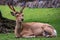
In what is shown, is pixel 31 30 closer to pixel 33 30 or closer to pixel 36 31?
pixel 33 30

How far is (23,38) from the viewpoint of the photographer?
11.9 metres

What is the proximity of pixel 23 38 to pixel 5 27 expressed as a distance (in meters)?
3.18

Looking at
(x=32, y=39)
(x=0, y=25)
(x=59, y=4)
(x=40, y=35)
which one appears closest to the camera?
(x=32, y=39)

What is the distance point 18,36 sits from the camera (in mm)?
12211

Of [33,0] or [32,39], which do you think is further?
[33,0]

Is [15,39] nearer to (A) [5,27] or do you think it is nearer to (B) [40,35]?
(B) [40,35]

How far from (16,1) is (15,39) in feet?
76.9

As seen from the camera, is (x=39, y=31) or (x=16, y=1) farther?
(x=16, y=1)

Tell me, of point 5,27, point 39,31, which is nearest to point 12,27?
point 5,27

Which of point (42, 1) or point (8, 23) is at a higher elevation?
point (8, 23)

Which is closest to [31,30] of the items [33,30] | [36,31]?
[33,30]

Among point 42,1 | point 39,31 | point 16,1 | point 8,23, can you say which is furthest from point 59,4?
point 39,31

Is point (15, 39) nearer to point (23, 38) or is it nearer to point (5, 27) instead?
point (23, 38)

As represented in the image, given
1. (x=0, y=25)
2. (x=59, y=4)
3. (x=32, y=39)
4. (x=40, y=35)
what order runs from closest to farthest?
(x=32, y=39) → (x=40, y=35) → (x=0, y=25) → (x=59, y=4)
